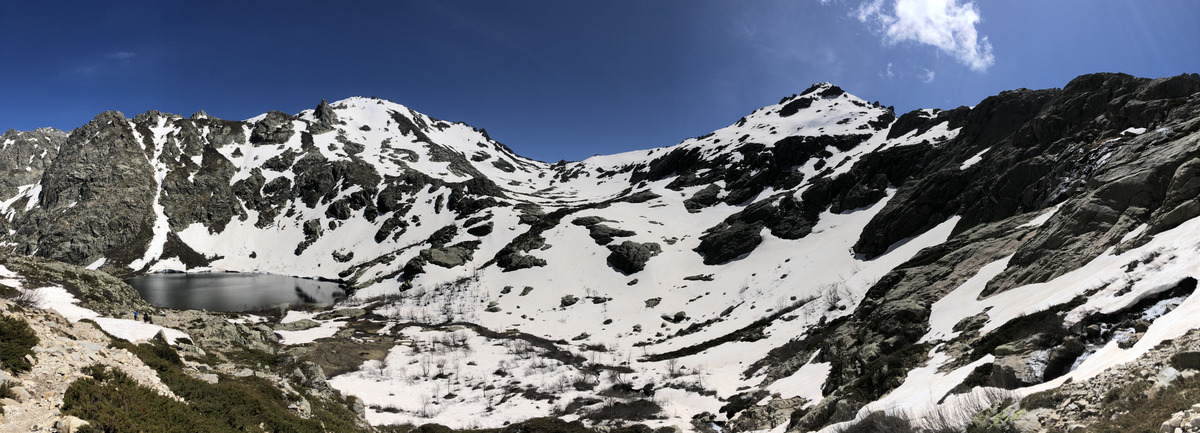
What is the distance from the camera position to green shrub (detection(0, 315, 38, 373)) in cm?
941

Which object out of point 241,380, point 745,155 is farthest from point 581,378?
point 745,155

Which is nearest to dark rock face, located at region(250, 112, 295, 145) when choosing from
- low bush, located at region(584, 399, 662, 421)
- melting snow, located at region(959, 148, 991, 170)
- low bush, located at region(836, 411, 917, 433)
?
low bush, located at region(584, 399, 662, 421)

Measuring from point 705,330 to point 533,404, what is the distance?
86.1 feet

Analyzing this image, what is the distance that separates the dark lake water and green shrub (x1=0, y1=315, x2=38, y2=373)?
3094 inches

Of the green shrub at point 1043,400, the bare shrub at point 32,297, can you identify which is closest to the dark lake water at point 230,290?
the bare shrub at point 32,297

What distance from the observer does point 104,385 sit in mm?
10070

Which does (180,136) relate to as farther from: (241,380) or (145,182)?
(241,380)

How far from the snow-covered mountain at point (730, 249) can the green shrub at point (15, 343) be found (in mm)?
20240

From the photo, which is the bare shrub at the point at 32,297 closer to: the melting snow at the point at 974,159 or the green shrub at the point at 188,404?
the green shrub at the point at 188,404

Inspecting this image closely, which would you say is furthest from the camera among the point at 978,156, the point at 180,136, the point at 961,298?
the point at 180,136

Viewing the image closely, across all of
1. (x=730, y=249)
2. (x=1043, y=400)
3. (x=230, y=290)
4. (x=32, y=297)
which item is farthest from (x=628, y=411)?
(x=230, y=290)

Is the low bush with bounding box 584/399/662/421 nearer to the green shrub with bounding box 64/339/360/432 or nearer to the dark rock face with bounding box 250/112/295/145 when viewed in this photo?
A: the green shrub with bounding box 64/339/360/432

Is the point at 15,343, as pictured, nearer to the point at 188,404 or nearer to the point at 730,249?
the point at 188,404

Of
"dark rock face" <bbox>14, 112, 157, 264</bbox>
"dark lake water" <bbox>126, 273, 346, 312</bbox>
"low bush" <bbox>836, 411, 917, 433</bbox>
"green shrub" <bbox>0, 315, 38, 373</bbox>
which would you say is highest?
"dark rock face" <bbox>14, 112, 157, 264</bbox>
